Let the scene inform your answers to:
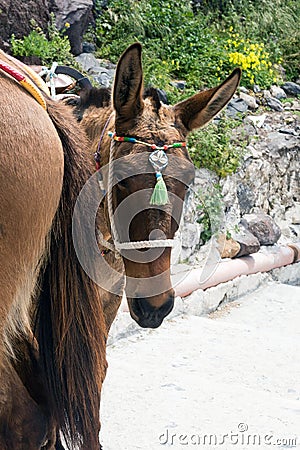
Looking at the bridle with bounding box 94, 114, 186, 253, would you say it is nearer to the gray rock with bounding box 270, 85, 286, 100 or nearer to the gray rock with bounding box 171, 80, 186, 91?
the gray rock with bounding box 171, 80, 186, 91

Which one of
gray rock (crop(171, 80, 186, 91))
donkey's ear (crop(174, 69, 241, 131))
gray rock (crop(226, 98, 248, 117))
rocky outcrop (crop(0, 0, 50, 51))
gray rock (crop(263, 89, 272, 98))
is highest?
donkey's ear (crop(174, 69, 241, 131))

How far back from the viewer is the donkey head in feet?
7.35

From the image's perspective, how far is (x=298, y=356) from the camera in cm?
449

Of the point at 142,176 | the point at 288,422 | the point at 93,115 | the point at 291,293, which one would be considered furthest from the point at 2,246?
the point at 291,293

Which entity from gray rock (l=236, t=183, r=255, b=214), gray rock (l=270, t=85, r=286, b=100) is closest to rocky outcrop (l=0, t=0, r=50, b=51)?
gray rock (l=236, t=183, r=255, b=214)

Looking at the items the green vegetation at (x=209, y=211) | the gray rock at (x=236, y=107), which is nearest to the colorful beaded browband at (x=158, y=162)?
the green vegetation at (x=209, y=211)

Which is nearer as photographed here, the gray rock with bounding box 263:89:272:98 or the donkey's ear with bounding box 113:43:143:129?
the donkey's ear with bounding box 113:43:143:129

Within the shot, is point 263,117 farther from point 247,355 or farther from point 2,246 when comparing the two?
point 2,246

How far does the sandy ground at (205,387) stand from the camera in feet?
10.2

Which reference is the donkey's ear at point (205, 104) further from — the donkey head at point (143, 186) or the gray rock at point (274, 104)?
the gray rock at point (274, 104)

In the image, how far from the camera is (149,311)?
2.33m

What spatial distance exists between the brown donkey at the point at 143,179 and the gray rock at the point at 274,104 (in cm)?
638

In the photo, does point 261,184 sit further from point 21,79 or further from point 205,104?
point 21,79

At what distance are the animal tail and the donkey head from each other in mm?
275
